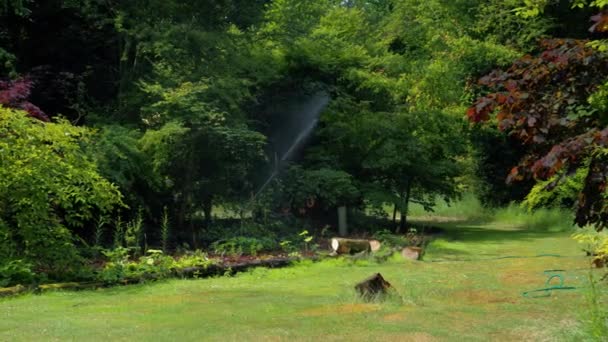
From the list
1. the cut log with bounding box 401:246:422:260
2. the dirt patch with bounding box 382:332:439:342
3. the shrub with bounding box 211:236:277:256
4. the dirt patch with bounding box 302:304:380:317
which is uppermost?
the shrub with bounding box 211:236:277:256

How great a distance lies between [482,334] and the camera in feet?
24.9

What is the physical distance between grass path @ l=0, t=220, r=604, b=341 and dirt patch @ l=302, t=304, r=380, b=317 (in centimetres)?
1

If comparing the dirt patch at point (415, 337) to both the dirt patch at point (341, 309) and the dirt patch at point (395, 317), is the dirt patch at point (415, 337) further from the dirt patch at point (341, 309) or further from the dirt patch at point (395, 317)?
the dirt patch at point (341, 309)

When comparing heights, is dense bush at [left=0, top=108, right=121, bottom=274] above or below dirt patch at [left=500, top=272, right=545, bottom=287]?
above

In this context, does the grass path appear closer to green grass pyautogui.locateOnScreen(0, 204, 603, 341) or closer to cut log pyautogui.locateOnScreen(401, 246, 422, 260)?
green grass pyautogui.locateOnScreen(0, 204, 603, 341)

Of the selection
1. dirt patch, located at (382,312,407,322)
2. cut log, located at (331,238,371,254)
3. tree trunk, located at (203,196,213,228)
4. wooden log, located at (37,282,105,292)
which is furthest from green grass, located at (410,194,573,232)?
dirt patch, located at (382,312,407,322)

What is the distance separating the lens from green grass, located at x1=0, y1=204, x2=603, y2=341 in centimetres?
766

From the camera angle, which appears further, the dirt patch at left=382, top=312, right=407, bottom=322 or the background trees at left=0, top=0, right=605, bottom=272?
the background trees at left=0, top=0, right=605, bottom=272

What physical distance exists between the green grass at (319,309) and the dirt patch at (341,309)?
0.04ft

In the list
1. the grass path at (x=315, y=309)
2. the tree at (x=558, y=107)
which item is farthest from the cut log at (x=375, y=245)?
the tree at (x=558, y=107)

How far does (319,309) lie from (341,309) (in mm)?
273

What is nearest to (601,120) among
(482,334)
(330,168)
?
(482,334)

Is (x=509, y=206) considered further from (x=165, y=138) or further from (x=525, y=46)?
(x=165, y=138)

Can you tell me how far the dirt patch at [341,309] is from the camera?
352 inches
